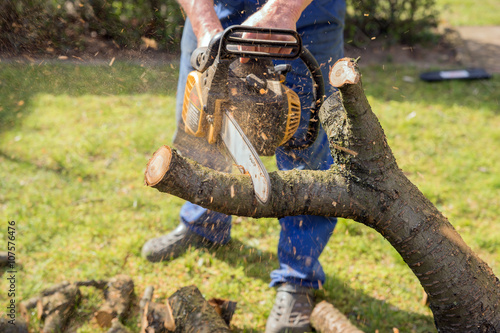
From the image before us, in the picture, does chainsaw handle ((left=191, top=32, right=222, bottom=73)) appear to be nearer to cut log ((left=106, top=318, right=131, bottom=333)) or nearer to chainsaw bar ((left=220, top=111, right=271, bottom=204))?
chainsaw bar ((left=220, top=111, right=271, bottom=204))

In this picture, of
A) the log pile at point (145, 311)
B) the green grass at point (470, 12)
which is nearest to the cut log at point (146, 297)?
the log pile at point (145, 311)

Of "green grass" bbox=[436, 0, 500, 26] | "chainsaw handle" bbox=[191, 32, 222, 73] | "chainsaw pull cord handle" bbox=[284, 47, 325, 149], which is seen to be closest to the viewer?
"chainsaw handle" bbox=[191, 32, 222, 73]

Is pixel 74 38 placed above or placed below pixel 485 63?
above

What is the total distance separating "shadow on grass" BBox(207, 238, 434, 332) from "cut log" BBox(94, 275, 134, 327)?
641 millimetres

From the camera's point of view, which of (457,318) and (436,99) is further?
(436,99)

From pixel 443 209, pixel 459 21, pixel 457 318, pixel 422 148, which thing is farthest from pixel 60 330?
pixel 459 21

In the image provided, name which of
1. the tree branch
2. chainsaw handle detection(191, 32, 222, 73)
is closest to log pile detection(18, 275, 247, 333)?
the tree branch

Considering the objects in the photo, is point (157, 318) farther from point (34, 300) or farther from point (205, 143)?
point (205, 143)

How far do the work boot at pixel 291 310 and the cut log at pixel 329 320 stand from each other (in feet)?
0.21

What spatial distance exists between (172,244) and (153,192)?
0.74 m

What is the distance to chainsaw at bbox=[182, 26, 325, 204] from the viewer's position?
5.07 ft

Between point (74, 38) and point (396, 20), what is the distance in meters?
4.72

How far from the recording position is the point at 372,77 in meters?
5.54

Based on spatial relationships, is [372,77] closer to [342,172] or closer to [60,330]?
[342,172]
